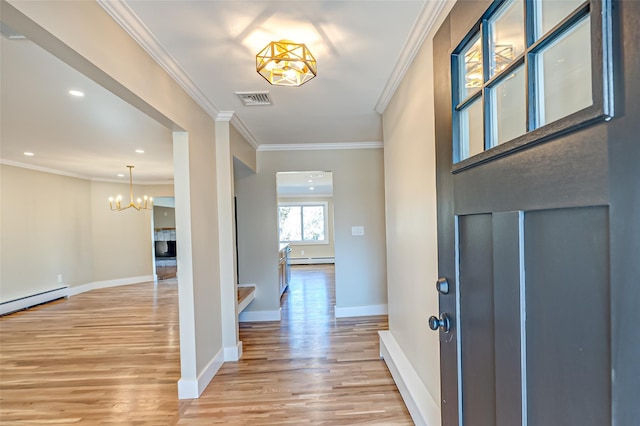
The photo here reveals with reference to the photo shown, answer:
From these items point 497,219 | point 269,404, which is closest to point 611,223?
point 497,219

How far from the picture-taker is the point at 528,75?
72 cm

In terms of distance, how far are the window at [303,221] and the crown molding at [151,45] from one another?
747cm

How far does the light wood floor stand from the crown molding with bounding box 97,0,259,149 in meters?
2.40

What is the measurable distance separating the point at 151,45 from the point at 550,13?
1881 mm

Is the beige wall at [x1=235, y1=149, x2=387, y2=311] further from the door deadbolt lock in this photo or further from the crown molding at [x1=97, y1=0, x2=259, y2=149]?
the door deadbolt lock

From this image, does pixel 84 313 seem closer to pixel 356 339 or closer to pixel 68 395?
pixel 68 395

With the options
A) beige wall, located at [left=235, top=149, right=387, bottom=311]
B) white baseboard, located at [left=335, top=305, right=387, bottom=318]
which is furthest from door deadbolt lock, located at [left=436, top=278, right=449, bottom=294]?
white baseboard, located at [left=335, top=305, right=387, bottom=318]

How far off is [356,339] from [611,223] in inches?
128

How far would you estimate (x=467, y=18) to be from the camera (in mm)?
958

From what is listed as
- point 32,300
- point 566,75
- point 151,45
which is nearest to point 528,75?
point 566,75

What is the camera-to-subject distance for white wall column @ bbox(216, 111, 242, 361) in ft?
9.61

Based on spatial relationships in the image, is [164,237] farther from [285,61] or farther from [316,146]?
[285,61]

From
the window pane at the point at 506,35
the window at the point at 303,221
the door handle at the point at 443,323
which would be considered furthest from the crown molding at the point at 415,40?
the window at the point at 303,221

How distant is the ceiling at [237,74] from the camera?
1511 millimetres
